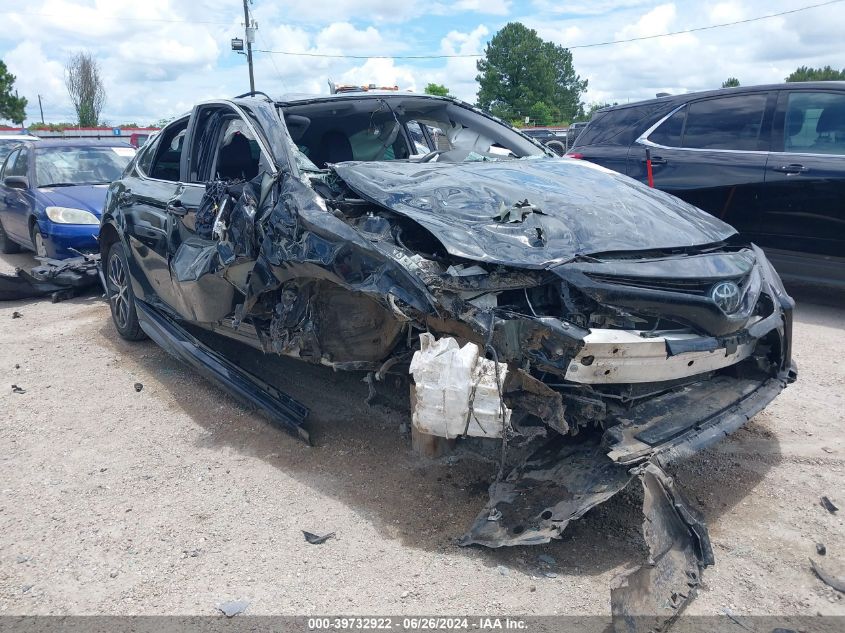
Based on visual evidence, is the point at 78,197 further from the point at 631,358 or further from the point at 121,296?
the point at 631,358

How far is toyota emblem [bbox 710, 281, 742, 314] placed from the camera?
2.98 m

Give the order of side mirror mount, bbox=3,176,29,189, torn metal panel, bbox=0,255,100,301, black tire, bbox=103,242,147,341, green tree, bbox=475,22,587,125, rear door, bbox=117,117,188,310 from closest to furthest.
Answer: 1. rear door, bbox=117,117,188,310
2. black tire, bbox=103,242,147,341
3. torn metal panel, bbox=0,255,100,301
4. side mirror mount, bbox=3,176,29,189
5. green tree, bbox=475,22,587,125

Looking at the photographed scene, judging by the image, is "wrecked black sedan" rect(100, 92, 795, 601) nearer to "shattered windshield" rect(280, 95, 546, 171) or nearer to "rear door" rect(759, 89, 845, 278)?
"shattered windshield" rect(280, 95, 546, 171)

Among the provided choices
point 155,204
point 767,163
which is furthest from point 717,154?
point 155,204

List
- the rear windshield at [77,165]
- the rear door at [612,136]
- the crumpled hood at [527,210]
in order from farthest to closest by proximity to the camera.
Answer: the rear windshield at [77,165] < the rear door at [612,136] < the crumpled hood at [527,210]

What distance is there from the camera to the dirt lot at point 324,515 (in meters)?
2.61

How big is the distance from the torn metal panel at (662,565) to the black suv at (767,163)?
408 centimetres

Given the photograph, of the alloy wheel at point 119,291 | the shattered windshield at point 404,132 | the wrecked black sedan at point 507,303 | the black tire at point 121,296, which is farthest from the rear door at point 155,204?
the shattered windshield at point 404,132

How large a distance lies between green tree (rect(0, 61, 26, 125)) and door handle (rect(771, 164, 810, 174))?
54.2m

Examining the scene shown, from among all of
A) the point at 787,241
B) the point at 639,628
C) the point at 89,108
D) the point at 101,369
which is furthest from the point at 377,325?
the point at 89,108

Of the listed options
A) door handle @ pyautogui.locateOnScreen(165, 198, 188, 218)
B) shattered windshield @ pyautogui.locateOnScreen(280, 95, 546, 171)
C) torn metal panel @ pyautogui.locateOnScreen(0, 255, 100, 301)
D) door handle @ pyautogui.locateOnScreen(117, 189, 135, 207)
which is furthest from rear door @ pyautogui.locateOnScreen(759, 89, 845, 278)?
torn metal panel @ pyautogui.locateOnScreen(0, 255, 100, 301)

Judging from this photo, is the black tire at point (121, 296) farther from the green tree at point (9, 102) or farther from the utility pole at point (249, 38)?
the green tree at point (9, 102)

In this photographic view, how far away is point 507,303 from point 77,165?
7.84m

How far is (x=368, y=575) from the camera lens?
2715 mm
